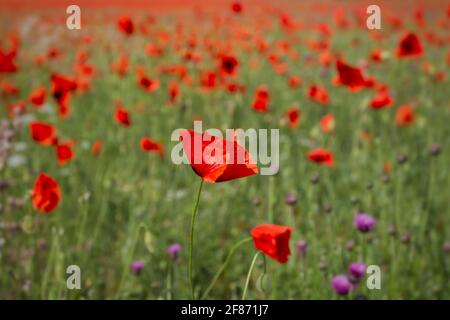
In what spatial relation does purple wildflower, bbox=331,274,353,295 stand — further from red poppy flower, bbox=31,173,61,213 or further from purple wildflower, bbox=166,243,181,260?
red poppy flower, bbox=31,173,61,213

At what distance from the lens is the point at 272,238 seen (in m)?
1.04

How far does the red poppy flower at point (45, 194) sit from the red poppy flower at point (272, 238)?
61cm

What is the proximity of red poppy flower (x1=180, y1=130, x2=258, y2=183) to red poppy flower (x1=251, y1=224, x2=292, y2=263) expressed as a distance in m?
0.16

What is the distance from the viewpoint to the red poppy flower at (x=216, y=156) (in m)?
0.90

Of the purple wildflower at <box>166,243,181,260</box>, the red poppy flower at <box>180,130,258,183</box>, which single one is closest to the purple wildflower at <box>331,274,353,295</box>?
the purple wildflower at <box>166,243,181,260</box>

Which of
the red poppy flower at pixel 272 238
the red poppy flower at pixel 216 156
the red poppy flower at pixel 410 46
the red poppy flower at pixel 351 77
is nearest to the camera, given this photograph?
the red poppy flower at pixel 216 156

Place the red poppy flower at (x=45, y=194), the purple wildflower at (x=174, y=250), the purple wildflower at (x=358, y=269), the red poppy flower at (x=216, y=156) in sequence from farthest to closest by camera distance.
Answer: the purple wildflower at (x=174, y=250)
the purple wildflower at (x=358, y=269)
the red poppy flower at (x=45, y=194)
the red poppy flower at (x=216, y=156)

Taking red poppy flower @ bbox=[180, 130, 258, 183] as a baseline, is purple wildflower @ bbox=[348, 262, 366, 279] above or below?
below

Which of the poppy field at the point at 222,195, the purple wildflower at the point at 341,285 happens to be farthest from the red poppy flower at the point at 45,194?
the purple wildflower at the point at 341,285

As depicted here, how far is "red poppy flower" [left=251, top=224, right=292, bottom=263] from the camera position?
3.41 ft

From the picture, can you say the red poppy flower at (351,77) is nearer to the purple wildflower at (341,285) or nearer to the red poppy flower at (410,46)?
the red poppy flower at (410,46)

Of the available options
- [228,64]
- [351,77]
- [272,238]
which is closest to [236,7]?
[228,64]

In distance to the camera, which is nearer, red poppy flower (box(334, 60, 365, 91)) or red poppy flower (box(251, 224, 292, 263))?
red poppy flower (box(251, 224, 292, 263))
